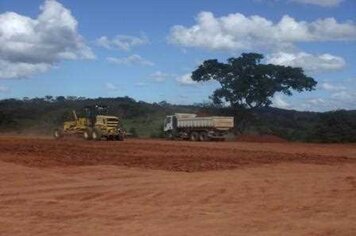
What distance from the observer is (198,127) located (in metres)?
52.2

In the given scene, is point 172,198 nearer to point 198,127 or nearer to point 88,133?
point 88,133

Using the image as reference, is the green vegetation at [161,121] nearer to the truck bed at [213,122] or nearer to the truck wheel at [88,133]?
the truck wheel at [88,133]

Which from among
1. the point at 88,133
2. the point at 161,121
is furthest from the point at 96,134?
the point at 161,121

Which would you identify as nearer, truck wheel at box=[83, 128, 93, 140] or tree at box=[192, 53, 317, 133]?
truck wheel at box=[83, 128, 93, 140]

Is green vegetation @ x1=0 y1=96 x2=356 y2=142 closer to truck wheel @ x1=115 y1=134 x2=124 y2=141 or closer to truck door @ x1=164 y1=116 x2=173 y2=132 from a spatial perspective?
truck door @ x1=164 y1=116 x2=173 y2=132

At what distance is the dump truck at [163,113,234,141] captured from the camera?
5094cm

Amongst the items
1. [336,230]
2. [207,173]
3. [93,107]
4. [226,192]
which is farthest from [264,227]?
[93,107]

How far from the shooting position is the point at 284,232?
10.6m

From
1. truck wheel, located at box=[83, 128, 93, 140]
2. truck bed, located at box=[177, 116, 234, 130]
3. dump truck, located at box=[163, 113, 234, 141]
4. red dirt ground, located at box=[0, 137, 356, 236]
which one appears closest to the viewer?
red dirt ground, located at box=[0, 137, 356, 236]

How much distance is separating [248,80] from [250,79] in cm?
23

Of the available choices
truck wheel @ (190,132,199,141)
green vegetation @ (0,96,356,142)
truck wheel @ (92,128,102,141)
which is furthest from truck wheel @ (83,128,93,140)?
truck wheel @ (190,132,199,141)

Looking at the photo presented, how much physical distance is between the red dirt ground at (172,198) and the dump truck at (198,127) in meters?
26.5

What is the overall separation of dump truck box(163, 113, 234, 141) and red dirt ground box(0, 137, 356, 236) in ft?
86.8

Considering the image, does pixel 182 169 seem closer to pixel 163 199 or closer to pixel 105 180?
pixel 105 180
